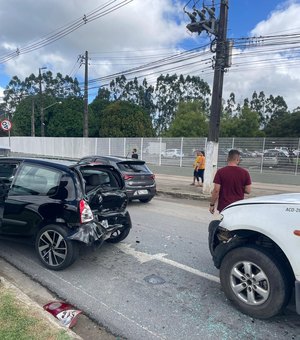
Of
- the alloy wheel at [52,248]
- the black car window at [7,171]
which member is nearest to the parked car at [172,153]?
the black car window at [7,171]

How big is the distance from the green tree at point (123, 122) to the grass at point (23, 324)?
1813 inches

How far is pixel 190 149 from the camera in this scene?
17562 mm

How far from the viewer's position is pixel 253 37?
1202cm

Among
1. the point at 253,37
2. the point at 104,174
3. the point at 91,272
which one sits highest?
the point at 253,37

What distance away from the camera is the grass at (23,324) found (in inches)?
105

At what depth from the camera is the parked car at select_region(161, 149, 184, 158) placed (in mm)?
18234

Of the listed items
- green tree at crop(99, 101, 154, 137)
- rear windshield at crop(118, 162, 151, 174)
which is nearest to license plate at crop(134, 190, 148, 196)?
rear windshield at crop(118, 162, 151, 174)

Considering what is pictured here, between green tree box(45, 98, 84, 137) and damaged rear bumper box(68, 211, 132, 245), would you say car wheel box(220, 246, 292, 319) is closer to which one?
damaged rear bumper box(68, 211, 132, 245)

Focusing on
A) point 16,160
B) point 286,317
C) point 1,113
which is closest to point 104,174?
point 16,160

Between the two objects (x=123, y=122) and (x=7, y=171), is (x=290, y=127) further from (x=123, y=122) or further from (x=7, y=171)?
(x=7, y=171)

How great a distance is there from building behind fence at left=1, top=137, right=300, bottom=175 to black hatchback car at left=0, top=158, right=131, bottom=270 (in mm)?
Answer: 11243

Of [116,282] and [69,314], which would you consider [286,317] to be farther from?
[69,314]

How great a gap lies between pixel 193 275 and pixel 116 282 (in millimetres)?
1079

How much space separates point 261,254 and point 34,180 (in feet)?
11.0
